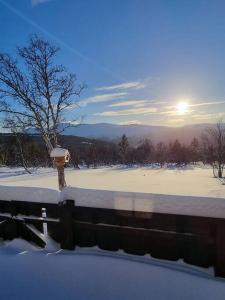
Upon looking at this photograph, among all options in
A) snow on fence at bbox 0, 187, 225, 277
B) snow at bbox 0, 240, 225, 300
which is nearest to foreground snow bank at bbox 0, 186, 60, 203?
snow on fence at bbox 0, 187, 225, 277

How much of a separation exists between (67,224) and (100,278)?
0.93 meters

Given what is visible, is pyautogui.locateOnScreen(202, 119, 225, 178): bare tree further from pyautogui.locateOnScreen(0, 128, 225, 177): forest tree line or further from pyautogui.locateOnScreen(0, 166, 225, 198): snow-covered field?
pyautogui.locateOnScreen(0, 128, 225, 177): forest tree line

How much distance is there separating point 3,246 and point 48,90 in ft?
30.6

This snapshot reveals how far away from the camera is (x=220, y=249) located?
9.75 feet

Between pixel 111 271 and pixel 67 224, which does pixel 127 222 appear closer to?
pixel 111 271

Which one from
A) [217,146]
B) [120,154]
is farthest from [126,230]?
[120,154]

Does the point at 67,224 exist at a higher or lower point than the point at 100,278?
higher

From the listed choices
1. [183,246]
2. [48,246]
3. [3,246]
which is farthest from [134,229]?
[3,246]

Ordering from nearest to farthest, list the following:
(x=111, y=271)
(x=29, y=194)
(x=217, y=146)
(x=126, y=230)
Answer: (x=111, y=271), (x=126, y=230), (x=29, y=194), (x=217, y=146)

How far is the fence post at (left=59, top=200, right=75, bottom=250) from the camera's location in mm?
3840

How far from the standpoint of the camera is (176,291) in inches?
111

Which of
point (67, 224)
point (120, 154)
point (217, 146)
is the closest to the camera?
point (67, 224)

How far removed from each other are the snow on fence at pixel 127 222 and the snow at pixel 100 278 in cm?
14

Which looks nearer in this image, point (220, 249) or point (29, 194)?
point (220, 249)
